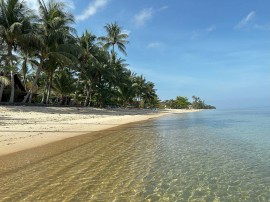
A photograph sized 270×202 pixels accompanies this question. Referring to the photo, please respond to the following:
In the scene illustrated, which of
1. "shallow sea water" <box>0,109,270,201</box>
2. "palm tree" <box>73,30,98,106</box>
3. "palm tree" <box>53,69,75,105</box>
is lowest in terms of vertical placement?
"shallow sea water" <box>0,109,270,201</box>

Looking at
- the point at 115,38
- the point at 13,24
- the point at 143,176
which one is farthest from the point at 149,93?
the point at 143,176

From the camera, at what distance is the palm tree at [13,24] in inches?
1008

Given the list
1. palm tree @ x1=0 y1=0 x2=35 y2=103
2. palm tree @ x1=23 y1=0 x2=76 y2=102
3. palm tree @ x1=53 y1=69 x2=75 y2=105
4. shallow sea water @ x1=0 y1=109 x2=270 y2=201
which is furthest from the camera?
palm tree @ x1=53 y1=69 x2=75 y2=105

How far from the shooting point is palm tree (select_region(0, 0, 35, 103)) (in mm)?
25609

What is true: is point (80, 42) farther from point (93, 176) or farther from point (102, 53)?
point (93, 176)

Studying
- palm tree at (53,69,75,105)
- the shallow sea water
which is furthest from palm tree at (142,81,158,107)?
the shallow sea water

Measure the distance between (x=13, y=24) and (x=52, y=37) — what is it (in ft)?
14.8

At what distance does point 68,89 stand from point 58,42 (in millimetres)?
7773

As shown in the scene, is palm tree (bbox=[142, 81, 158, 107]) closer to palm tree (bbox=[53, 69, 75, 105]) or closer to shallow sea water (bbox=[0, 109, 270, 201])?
palm tree (bbox=[53, 69, 75, 105])

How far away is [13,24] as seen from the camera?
25.1 m

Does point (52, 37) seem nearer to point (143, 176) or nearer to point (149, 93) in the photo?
point (143, 176)

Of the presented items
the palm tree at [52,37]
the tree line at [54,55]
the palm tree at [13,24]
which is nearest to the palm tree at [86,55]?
the tree line at [54,55]

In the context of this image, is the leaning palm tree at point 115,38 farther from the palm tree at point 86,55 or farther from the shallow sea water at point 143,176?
the shallow sea water at point 143,176

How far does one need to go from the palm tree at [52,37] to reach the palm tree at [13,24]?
155 cm
